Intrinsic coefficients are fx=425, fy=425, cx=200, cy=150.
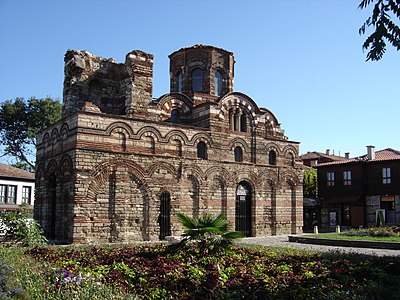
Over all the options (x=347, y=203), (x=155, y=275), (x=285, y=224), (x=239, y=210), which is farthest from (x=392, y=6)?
(x=347, y=203)

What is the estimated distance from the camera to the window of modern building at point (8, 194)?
3406 cm

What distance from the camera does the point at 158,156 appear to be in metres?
21.7

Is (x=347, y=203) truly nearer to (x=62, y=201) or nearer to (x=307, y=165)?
(x=307, y=165)

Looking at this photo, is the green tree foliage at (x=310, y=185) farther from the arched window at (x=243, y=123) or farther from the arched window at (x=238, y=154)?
the arched window at (x=238, y=154)

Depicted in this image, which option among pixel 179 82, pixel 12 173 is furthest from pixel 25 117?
pixel 179 82

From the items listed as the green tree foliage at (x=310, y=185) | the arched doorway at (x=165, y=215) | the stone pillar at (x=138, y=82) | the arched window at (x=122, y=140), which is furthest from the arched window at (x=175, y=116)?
the green tree foliage at (x=310, y=185)

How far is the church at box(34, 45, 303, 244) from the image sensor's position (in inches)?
779

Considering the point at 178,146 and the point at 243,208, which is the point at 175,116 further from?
the point at 243,208

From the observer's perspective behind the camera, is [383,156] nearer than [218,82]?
No

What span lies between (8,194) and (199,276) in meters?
29.4

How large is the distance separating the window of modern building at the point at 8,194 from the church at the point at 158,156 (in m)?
12.2

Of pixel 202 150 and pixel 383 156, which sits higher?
pixel 383 156

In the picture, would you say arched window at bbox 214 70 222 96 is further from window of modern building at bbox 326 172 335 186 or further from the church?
window of modern building at bbox 326 172 335 186

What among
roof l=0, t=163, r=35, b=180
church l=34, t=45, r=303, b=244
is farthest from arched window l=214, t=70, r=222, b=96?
roof l=0, t=163, r=35, b=180
